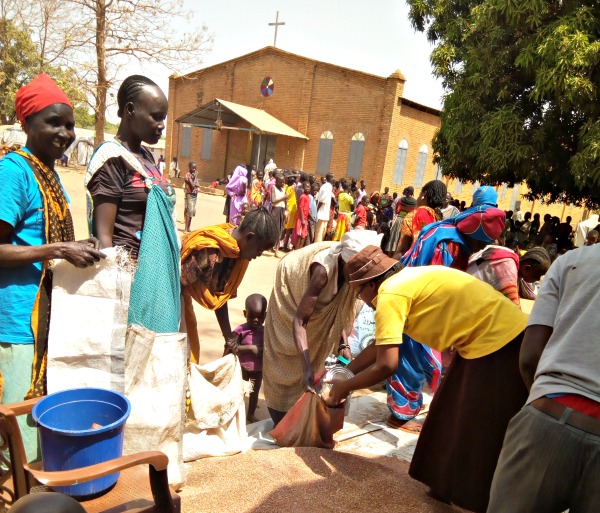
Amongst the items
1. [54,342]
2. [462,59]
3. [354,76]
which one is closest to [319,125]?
[354,76]

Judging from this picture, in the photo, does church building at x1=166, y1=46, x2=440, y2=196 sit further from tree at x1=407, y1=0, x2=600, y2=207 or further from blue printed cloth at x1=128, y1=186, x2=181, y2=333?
blue printed cloth at x1=128, y1=186, x2=181, y2=333

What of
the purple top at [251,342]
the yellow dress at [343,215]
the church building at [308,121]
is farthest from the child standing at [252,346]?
the church building at [308,121]

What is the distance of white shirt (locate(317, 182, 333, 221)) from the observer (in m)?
10.8

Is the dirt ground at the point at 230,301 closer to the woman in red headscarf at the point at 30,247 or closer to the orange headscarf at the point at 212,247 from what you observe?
the orange headscarf at the point at 212,247

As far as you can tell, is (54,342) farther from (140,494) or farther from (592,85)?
(592,85)

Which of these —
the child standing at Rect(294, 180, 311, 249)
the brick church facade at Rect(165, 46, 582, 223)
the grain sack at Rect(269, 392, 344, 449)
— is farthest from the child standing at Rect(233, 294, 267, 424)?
the brick church facade at Rect(165, 46, 582, 223)

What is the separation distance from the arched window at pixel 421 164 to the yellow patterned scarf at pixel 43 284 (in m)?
20.9

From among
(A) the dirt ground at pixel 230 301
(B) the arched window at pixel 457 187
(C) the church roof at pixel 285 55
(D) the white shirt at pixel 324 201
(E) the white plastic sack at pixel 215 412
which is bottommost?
(A) the dirt ground at pixel 230 301

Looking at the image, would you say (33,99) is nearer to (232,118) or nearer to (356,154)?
(356,154)

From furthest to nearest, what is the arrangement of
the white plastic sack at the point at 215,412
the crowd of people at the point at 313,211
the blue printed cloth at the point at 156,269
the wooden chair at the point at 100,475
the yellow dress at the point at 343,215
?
the yellow dress at the point at 343,215, the crowd of people at the point at 313,211, the white plastic sack at the point at 215,412, the blue printed cloth at the point at 156,269, the wooden chair at the point at 100,475

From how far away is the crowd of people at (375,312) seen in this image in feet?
5.19

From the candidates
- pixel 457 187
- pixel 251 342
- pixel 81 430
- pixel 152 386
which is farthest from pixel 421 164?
pixel 81 430

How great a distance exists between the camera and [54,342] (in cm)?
189

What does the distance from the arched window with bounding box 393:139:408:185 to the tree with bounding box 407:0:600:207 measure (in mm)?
7214
